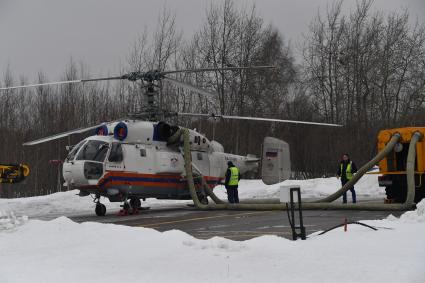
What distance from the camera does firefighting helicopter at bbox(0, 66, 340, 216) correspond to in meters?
16.0

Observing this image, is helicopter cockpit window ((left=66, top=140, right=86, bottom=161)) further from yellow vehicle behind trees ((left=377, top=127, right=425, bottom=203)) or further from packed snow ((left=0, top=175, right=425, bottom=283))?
yellow vehicle behind trees ((left=377, top=127, right=425, bottom=203))

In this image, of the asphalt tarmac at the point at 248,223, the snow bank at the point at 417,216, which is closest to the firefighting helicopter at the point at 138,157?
the asphalt tarmac at the point at 248,223

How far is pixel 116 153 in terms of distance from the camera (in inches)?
658

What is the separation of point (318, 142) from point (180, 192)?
66.0ft

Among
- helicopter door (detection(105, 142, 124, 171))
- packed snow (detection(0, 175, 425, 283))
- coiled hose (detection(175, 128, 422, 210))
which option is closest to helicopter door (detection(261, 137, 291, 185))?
coiled hose (detection(175, 128, 422, 210))

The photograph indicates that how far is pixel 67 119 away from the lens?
3362cm

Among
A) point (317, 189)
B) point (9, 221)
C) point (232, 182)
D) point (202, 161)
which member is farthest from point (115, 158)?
point (317, 189)

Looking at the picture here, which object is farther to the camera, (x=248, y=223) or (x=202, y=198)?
(x=202, y=198)

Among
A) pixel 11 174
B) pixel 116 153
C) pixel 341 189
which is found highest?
pixel 116 153

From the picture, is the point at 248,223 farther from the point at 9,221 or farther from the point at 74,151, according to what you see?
the point at 74,151

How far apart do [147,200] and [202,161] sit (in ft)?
17.0

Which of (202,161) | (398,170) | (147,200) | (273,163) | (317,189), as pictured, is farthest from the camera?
(317,189)

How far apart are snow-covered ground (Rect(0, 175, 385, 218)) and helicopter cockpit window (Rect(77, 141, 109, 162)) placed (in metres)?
3.30

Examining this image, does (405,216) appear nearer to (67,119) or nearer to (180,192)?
(180,192)
